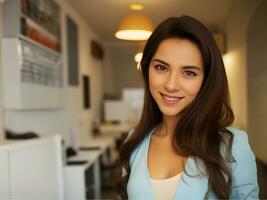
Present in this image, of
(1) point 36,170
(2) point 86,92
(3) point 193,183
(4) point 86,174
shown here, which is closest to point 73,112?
(2) point 86,92

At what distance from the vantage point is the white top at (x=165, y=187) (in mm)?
854

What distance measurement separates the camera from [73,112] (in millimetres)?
3047

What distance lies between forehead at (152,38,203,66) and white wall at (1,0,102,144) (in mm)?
883

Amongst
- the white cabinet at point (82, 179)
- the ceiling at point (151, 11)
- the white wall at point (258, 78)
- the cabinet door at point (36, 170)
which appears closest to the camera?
the white wall at point (258, 78)

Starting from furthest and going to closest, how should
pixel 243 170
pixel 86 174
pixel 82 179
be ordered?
1. pixel 86 174
2. pixel 82 179
3. pixel 243 170

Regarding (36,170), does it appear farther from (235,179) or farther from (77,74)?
(77,74)

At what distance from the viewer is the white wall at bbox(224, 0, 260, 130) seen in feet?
3.26

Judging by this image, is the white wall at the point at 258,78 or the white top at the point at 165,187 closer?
the white top at the point at 165,187

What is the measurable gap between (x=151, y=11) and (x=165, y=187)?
0.74m

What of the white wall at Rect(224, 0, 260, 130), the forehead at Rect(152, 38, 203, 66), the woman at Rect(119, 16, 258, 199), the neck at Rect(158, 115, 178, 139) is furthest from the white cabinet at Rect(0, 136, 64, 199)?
the white wall at Rect(224, 0, 260, 130)

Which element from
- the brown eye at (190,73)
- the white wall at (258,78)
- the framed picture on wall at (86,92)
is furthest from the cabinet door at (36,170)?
the framed picture on wall at (86,92)

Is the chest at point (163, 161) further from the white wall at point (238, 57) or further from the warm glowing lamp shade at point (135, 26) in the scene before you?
the warm glowing lamp shade at point (135, 26)

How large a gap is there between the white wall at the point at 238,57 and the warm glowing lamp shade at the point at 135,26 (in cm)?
31

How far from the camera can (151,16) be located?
4.14 ft
